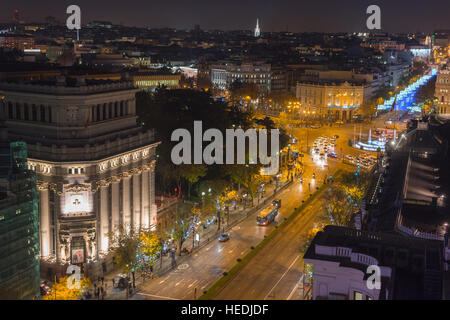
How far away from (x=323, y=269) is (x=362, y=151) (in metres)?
90.2

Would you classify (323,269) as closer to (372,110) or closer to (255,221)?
(255,221)

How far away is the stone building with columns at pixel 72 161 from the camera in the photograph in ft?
175

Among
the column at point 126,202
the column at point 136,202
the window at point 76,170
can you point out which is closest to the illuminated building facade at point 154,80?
the column at point 136,202

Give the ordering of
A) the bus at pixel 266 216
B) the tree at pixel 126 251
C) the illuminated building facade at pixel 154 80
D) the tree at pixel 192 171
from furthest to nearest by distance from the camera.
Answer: the illuminated building facade at pixel 154 80, the tree at pixel 192 171, the bus at pixel 266 216, the tree at pixel 126 251

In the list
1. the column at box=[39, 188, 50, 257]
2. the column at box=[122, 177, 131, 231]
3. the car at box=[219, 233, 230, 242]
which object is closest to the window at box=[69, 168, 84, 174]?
the column at box=[39, 188, 50, 257]

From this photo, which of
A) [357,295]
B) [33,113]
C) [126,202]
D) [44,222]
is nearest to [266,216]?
[126,202]

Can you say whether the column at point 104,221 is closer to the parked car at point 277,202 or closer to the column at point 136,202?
the column at point 136,202

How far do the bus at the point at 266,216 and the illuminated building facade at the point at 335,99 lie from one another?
331 ft

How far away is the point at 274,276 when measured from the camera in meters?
54.3

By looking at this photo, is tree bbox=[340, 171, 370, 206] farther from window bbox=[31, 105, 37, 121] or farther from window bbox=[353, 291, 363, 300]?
window bbox=[353, 291, 363, 300]

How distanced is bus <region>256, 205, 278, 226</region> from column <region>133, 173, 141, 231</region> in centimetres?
1555

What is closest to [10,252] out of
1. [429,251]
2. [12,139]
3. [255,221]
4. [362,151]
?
[12,139]

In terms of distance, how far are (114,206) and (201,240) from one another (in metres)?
11.9

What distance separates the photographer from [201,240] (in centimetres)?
6506
